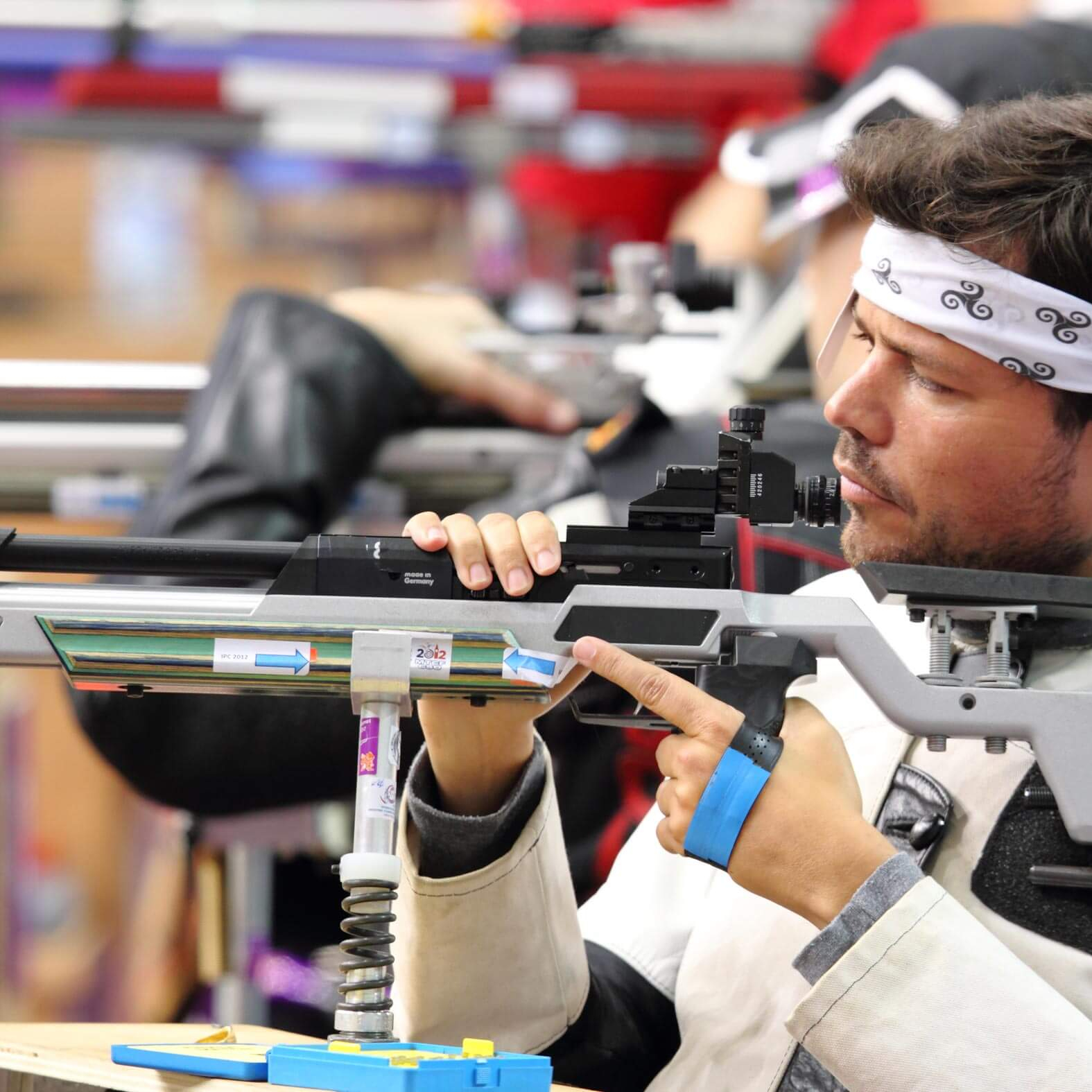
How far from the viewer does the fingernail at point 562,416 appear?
2.26 meters

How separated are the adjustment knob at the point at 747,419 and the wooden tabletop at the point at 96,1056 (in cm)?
Result: 47

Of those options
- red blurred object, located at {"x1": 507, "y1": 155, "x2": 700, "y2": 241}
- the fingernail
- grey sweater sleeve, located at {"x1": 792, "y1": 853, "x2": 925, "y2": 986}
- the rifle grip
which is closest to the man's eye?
the rifle grip

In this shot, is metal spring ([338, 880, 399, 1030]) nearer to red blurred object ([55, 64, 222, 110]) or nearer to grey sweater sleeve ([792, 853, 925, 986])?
grey sweater sleeve ([792, 853, 925, 986])

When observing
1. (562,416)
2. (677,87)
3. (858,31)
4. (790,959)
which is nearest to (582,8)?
(677,87)

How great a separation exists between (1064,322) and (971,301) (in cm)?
7

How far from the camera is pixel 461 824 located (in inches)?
48.1

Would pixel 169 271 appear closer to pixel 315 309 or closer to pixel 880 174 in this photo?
pixel 315 309

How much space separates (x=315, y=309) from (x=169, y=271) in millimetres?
3053

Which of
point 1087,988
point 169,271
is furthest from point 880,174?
point 169,271

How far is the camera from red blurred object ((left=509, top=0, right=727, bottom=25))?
12.2 ft

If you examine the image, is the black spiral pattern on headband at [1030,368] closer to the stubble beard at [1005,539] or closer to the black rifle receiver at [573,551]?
the stubble beard at [1005,539]

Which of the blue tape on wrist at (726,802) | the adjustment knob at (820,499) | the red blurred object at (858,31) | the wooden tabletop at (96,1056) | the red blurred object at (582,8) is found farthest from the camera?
the red blurred object at (582,8)

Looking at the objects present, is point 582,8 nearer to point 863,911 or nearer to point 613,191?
point 613,191

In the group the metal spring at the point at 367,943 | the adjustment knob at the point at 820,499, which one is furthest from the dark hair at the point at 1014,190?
the metal spring at the point at 367,943
